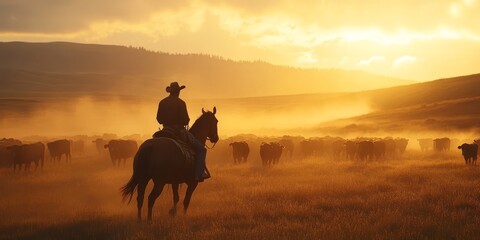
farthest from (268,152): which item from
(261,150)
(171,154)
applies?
(171,154)

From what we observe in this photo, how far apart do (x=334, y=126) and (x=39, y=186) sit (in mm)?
53644

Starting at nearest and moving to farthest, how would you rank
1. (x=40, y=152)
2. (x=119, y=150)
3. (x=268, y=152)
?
(x=40, y=152) → (x=268, y=152) → (x=119, y=150)

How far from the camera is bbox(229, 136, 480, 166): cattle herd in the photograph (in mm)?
23781

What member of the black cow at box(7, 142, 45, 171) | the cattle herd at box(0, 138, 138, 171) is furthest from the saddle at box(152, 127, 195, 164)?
the black cow at box(7, 142, 45, 171)

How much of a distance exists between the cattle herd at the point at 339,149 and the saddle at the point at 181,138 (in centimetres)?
1296

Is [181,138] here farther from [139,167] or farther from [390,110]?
[390,110]

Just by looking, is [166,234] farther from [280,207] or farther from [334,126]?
[334,126]

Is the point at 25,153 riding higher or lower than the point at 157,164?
higher

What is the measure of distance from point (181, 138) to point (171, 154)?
2.71ft

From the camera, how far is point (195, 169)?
1076cm

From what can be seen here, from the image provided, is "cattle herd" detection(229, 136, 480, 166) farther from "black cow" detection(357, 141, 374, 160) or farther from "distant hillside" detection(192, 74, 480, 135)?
"distant hillside" detection(192, 74, 480, 135)

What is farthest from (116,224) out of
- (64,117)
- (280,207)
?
(64,117)

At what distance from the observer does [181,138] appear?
10.9 m

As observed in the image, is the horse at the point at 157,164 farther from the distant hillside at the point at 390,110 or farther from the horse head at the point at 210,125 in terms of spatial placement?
the distant hillside at the point at 390,110
